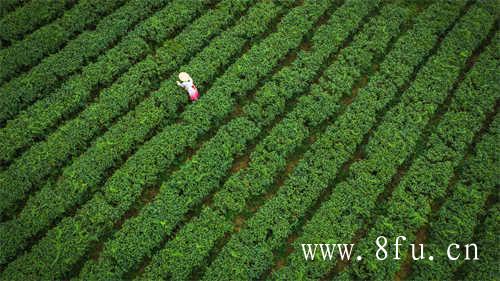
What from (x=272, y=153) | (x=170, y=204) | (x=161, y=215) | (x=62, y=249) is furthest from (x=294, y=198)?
(x=62, y=249)

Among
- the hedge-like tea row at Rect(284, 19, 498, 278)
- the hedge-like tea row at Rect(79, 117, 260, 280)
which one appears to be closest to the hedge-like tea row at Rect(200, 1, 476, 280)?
the hedge-like tea row at Rect(284, 19, 498, 278)

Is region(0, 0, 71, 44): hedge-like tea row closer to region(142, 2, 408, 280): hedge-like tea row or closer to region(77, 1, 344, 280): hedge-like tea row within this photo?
region(77, 1, 344, 280): hedge-like tea row

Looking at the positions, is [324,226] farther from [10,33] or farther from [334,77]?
[10,33]

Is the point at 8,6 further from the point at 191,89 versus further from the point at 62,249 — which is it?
the point at 62,249

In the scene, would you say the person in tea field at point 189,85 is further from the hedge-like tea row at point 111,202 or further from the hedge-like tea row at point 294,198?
the hedge-like tea row at point 294,198

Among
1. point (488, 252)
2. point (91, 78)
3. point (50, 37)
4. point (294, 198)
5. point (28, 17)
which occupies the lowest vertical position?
point (488, 252)

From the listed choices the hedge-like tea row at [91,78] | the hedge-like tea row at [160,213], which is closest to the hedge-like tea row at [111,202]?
the hedge-like tea row at [160,213]

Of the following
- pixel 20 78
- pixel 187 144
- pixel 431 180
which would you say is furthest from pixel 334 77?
pixel 20 78
